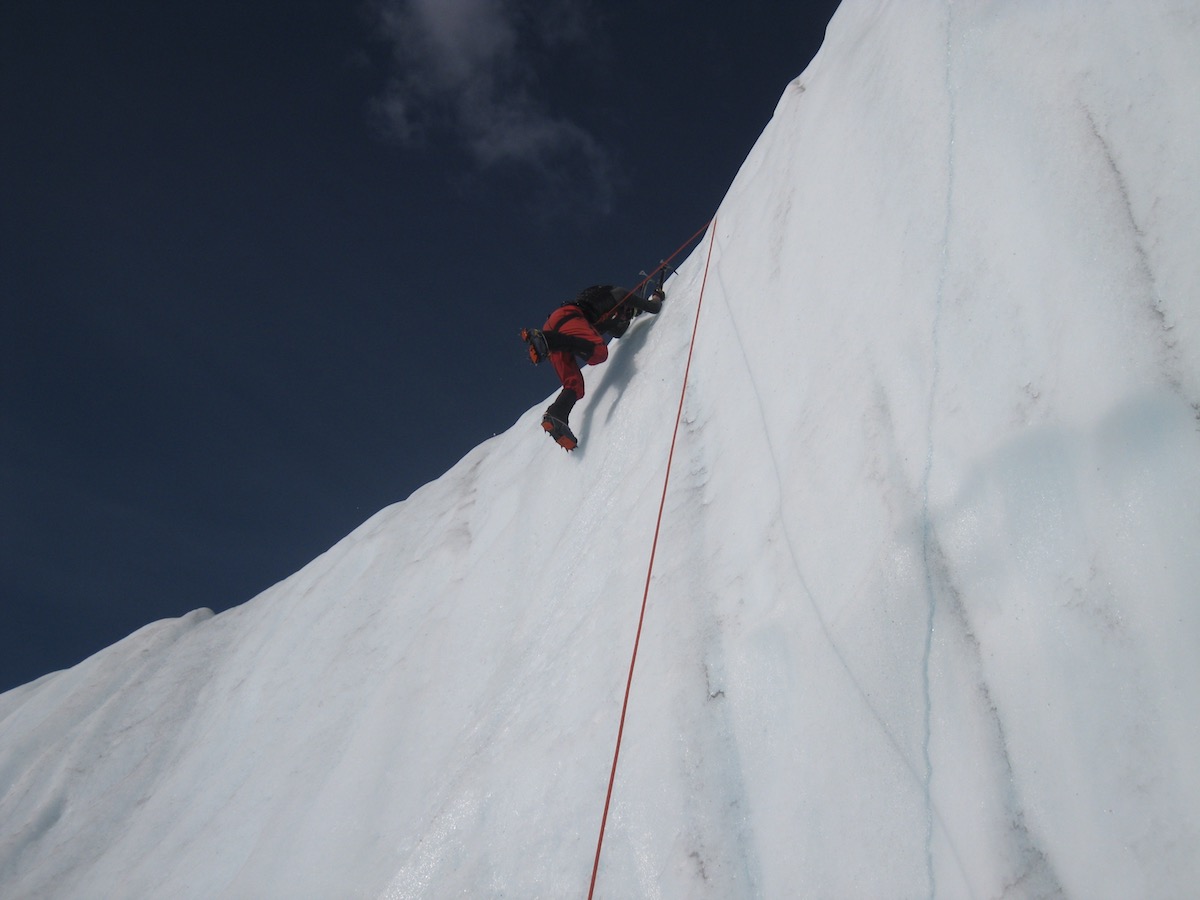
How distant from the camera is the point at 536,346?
5.11m

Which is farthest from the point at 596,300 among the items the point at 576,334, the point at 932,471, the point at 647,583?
the point at 932,471

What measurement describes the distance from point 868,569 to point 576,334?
306 cm

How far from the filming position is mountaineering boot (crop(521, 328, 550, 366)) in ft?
16.7

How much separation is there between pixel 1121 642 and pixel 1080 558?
0.21 metres

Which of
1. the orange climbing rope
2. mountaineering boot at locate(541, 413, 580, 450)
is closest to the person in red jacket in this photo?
mountaineering boot at locate(541, 413, 580, 450)

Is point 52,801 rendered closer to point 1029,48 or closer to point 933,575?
point 933,575

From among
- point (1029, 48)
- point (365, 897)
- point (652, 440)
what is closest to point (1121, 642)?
point (1029, 48)

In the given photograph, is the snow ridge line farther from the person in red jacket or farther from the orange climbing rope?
the person in red jacket

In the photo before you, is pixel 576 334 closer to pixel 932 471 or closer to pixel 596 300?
pixel 596 300

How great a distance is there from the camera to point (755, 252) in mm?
4340

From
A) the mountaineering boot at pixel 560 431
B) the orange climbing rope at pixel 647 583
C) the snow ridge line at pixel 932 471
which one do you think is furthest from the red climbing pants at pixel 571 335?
the snow ridge line at pixel 932 471

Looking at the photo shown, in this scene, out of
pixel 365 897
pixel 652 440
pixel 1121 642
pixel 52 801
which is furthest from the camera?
pixel 52 801

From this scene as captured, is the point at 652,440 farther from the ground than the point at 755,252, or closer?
closer

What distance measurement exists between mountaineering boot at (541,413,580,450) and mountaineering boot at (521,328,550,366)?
1.41 feet
